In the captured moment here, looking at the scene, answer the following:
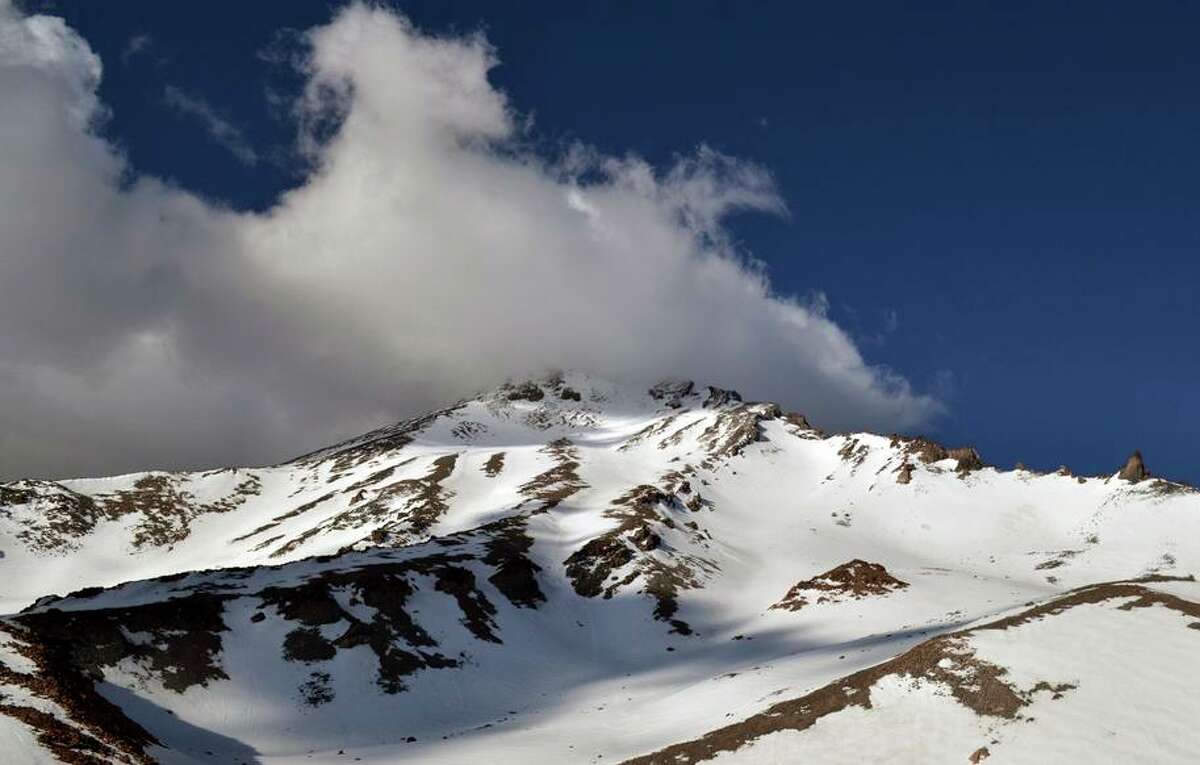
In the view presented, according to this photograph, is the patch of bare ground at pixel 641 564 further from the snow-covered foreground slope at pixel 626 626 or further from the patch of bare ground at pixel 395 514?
the patch of bare ground at pixel 395 514

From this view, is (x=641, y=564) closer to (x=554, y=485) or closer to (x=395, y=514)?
(x=554, y=485)

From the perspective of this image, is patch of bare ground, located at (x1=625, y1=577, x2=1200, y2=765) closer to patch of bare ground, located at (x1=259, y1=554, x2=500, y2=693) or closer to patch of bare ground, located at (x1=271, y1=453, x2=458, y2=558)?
patch of bare ground, located at (x1=259, y1=554, x2=500, y2=693)

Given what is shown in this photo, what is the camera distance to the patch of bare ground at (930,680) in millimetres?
Result: 33938

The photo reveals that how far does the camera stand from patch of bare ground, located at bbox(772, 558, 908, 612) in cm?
8375

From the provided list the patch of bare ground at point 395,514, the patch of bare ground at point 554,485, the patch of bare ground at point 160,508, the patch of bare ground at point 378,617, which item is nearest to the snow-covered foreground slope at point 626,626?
the patch of bare ground at point 378,617

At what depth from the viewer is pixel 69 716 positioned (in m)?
31.8

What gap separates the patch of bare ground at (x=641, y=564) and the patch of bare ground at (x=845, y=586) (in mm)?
13471

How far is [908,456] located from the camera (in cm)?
17925

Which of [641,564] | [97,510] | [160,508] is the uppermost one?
[160,508]

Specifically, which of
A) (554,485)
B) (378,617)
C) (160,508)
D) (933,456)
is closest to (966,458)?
(933,456)

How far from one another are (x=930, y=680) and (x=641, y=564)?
71.0 metres

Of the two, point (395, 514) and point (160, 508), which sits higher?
point (160, 508)

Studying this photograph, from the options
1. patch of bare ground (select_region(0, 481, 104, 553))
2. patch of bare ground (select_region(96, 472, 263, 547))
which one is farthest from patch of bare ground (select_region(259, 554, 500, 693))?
patch of bare ground (select_region(0, 481, 104, 553))

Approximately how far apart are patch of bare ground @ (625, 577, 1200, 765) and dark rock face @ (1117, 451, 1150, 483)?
135331 millimetres
